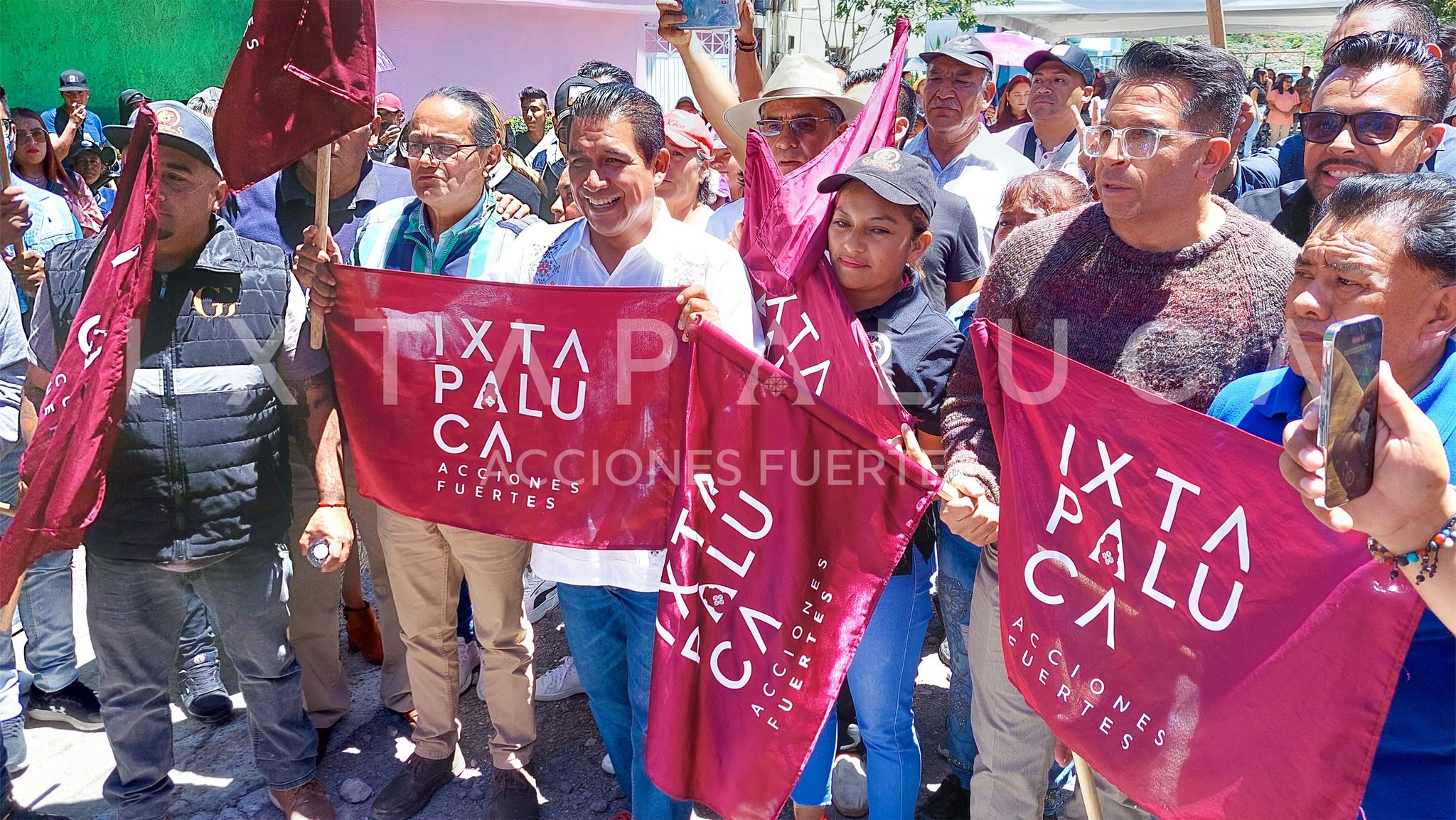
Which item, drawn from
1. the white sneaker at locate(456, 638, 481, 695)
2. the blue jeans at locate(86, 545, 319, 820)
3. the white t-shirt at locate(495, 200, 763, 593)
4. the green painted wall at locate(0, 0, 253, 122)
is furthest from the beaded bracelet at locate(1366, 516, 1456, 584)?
the green painted wall at locate(0, 0, 253, 122)

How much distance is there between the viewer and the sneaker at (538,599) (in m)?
4.78

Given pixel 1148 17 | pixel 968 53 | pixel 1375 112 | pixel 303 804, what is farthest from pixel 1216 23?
pixel 1148 17

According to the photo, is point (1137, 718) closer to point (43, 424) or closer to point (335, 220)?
point (43, 424)

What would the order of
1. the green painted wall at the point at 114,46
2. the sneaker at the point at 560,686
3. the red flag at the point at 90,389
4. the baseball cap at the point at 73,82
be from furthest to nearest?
the green painted wall at the point at 114,46, the baseball cap at the point at 73,82, the sneaker at the point at 560,686, the red flag at the point at 90,389

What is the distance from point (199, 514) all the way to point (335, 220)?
1899 millimetres

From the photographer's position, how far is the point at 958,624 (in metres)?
3.38

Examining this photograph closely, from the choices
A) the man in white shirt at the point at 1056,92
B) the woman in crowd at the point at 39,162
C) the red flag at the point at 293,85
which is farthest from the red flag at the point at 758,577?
the woman in crowd at the point at 39,162

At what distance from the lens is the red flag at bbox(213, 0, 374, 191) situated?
9.42 feet

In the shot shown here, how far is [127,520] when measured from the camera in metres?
3.06

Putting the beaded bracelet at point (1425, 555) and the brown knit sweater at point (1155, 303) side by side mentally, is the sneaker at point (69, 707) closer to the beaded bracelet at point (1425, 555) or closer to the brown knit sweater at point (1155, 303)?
the brown knit sweater at point (1155, 303)

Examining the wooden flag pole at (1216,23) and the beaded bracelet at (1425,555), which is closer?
the beaded bracelet at (1425,555)

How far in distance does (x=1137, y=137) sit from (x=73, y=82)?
10.3m

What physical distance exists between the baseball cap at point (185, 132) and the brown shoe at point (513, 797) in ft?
6.83

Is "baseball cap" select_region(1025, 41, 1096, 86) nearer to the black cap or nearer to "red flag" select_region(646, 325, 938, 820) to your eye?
the black cap
